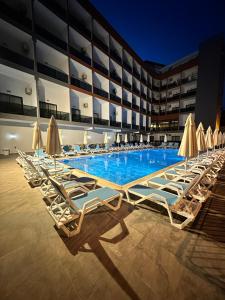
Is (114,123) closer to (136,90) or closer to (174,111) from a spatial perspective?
(136,90)

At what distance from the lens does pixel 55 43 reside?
40.1ft

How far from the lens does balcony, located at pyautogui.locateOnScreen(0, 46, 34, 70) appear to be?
367 inches

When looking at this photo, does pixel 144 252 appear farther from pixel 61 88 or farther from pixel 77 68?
pixel 77 68

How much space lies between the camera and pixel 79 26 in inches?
555

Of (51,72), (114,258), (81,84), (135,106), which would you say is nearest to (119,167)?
(114,258)

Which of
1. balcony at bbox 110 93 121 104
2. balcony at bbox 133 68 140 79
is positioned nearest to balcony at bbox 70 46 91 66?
balcony at bbox 110 93 121 104

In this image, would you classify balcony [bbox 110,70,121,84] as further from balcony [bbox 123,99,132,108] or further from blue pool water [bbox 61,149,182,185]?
blue pool water [bbox 61,149,182,185]

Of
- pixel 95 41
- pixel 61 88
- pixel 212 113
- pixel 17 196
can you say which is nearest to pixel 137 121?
pixel 212 113

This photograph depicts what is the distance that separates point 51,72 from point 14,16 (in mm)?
3919

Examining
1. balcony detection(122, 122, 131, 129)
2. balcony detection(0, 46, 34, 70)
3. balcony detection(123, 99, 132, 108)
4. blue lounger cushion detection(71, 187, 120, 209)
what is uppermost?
balcony detection(0, 46, 34, 70)

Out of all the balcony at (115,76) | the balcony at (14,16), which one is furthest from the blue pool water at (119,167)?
the balcony at (115,76)

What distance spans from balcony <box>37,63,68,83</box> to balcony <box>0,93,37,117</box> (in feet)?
10.7

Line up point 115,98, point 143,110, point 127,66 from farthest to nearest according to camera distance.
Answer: point 143,110 → point 127,66 → point 115,98

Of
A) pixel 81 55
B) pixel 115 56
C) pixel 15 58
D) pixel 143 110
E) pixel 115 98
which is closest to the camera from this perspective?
→ pixel 15 58
